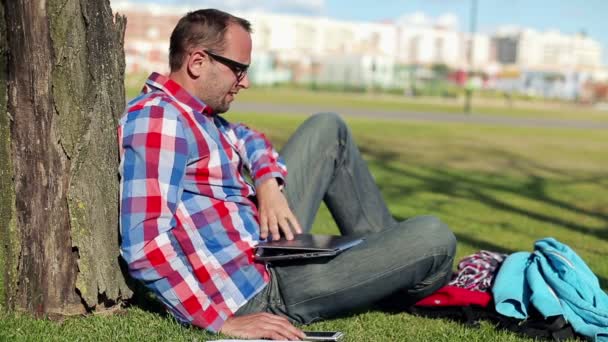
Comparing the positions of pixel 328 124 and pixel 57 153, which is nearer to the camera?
pixel 57 153

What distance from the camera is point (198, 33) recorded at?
3297 millimetres

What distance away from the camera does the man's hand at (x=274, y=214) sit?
345cm

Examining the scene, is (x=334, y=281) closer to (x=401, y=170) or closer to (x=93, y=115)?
(x=93, y=115)

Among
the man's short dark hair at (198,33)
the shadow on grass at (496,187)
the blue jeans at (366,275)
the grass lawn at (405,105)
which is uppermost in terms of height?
the man's short dark hair at (198,33)

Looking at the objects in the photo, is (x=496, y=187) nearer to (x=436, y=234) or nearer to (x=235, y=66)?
(x=436, y=234)

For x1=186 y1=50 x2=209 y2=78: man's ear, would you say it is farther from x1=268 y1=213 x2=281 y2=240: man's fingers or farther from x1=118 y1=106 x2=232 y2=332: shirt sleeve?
x1=268 y1=213 x2=281 y2=240: man's fingers

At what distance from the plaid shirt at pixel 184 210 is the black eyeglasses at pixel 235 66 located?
0.18 meters

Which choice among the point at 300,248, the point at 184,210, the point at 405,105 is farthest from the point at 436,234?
the point at 405,105

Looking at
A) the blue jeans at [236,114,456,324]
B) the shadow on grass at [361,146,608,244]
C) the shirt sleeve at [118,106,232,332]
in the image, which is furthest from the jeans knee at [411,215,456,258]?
the shadow on grass at [361,146,608,244]

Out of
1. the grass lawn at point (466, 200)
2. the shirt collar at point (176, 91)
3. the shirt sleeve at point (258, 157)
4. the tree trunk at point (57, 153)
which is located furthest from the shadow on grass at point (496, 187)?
the tree trunk at point (57, 153)

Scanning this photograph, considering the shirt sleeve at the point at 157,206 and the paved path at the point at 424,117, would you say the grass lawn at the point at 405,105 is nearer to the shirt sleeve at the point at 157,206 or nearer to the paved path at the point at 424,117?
the paved path at the point at 424,117

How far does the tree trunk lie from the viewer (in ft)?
10.4

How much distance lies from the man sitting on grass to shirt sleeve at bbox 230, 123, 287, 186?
1 centimetres

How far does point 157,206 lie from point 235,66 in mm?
673
